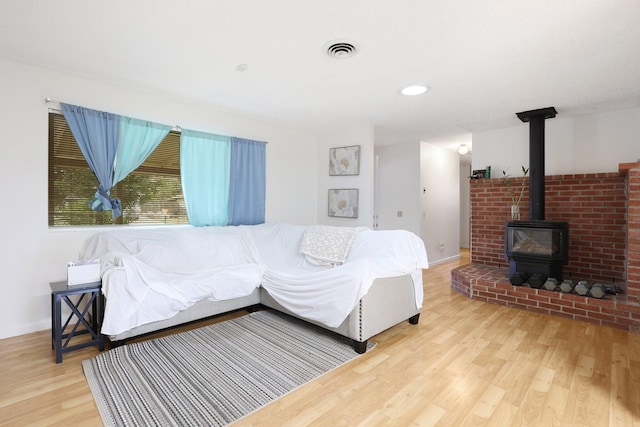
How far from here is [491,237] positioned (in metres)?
4.49

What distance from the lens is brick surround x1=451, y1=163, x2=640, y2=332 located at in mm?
2861

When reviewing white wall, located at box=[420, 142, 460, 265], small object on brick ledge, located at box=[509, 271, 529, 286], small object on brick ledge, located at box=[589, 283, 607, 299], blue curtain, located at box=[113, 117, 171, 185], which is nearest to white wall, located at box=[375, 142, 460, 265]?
white wall, located at box=[420, 142, 460, 265]

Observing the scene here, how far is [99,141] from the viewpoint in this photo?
2.89 m

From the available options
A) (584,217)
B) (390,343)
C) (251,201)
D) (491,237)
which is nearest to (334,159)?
(251,201)

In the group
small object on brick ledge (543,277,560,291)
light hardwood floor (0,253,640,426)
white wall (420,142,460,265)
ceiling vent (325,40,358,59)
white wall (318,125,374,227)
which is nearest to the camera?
light hardwood floor (0,253,640,426)

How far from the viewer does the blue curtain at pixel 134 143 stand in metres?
3.05

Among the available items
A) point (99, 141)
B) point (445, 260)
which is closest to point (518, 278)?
point (445, 260)

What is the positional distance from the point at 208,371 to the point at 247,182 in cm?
245

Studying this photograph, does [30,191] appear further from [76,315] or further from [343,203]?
[343,203]

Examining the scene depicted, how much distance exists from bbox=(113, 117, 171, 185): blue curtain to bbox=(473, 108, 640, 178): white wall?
439cm

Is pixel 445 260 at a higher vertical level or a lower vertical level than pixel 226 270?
lower

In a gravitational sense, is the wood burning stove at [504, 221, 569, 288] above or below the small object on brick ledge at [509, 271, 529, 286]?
above

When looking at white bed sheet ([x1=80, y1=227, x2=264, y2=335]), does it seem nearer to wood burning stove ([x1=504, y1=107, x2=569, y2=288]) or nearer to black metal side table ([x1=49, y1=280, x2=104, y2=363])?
black metal side table ([x1=49, y1=280, x2=104, y2=363])

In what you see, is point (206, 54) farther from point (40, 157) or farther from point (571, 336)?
point (571, 336)
